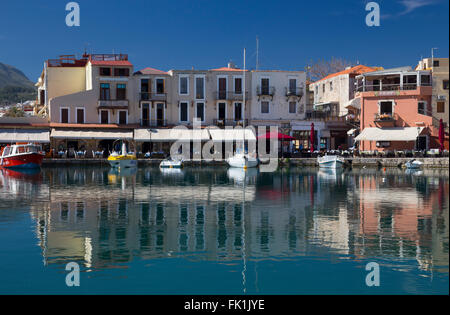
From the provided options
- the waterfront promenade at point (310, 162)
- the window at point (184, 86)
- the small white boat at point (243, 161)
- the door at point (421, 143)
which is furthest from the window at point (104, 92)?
the door at point (421, 143)

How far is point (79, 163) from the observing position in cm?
5000

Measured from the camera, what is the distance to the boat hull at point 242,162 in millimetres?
47500

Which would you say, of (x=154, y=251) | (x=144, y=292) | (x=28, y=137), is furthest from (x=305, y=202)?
(x=28, y=137)

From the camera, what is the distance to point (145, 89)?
56.4 m

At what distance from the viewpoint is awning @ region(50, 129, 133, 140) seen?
169 feet

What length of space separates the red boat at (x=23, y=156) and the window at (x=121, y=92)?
10.4 metres

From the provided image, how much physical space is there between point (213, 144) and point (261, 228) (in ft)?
122

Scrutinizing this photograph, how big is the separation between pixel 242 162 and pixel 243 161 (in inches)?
5.6

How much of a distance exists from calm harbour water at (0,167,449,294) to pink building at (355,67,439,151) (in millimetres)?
22442

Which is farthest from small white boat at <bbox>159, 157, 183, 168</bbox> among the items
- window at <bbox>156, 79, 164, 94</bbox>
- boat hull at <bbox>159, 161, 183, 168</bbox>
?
window at <bbox>156, 79, 164, 94</bbox>

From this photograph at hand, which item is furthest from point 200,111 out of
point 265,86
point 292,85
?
point 292,85

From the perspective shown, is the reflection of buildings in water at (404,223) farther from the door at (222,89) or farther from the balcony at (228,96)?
the door at (222,89)

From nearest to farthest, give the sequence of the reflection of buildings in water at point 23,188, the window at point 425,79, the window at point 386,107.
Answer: the reflection of buildings in water at point 23,188 → the window at point 425,79 → the window at point 386,107

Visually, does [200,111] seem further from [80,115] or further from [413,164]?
[413,164]
